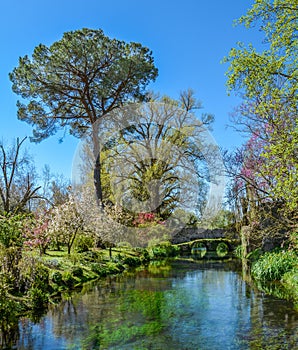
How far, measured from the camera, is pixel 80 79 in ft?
73.8

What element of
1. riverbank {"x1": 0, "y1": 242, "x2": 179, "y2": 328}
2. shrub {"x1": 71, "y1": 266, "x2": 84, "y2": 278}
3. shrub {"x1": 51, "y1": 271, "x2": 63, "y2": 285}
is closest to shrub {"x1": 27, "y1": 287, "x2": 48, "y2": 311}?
riverbank {"x1": 0, "y1": 242, "x2": 179, "y2": 328}

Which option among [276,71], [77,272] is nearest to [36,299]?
[77,272]

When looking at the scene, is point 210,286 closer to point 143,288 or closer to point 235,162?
point 143,288

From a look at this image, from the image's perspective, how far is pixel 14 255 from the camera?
9.88m

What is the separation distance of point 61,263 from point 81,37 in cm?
1228

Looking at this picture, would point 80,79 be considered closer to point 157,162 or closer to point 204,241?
point 157,162

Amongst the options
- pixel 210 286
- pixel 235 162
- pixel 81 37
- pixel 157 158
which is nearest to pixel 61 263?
pixel 210 286

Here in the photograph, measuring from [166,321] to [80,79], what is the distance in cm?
1699

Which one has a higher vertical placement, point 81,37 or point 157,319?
point 81,37

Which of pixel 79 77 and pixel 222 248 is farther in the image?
pixel 222 248

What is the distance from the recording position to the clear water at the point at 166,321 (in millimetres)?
7102

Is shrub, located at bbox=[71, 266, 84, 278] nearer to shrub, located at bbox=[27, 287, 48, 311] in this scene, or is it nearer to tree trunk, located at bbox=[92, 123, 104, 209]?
shrub, located at bbox=[27, 287, 48, 311]

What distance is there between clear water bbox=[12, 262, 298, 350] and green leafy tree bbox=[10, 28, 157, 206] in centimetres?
1290

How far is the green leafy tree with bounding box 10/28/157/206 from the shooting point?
2092 centimetres
